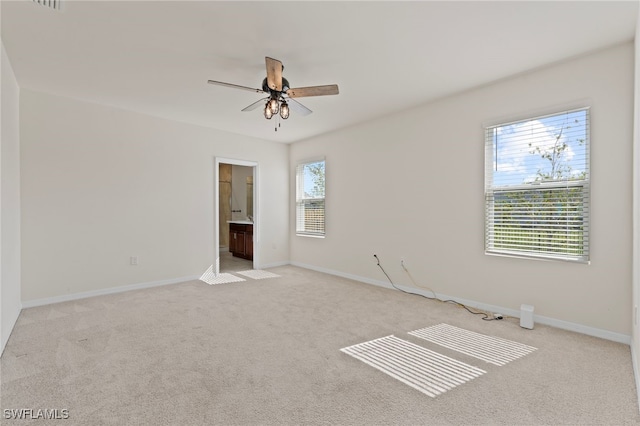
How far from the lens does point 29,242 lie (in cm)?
369

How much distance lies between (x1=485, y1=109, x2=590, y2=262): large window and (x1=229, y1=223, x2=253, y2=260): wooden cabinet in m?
4.90

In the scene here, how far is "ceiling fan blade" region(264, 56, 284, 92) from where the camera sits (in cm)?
259

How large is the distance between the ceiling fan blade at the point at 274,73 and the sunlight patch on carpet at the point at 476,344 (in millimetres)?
2651

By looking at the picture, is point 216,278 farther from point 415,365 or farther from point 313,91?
point 415,365

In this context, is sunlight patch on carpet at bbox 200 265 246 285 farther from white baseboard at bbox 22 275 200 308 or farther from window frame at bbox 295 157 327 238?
window frame at bbox 295 157 327 238

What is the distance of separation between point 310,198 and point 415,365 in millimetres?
4228

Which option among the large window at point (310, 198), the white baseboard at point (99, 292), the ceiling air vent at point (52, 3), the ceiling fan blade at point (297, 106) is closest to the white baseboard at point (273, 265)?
the large window at point (310, 198)

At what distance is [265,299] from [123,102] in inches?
128

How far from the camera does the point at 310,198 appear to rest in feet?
20.2

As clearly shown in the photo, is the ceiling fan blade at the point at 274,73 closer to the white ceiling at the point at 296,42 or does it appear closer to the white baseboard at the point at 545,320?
the white ceiling at the point at 296,42

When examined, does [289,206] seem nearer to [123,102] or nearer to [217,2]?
[123,102]

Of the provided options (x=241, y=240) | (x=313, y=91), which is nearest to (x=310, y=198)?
(x=241, y=240)

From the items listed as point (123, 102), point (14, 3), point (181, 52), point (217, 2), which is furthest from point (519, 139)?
point (123, 102)

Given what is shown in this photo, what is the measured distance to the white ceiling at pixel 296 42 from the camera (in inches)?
88.8
